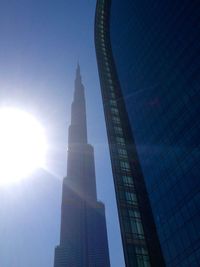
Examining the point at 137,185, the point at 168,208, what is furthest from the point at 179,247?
the point at 137,185

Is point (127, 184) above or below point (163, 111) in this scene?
below

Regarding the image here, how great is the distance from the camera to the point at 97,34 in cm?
12900

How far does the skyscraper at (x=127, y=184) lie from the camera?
61.4 meters

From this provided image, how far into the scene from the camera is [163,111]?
6988cm

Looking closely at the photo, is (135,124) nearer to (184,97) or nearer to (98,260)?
(184,97)

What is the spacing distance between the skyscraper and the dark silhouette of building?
35 centimetres

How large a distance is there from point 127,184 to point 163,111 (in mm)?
20579

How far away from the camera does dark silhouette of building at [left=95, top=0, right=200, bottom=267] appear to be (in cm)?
5438

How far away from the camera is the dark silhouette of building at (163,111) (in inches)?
2141

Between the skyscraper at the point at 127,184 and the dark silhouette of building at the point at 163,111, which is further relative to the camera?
the skyscraper at the point at 127,184

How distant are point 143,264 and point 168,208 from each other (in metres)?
12.5

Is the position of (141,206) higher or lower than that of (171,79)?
lower

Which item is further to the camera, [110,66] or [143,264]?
[110,66]

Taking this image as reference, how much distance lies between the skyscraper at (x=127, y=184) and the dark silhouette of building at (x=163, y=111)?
0.35 metres
